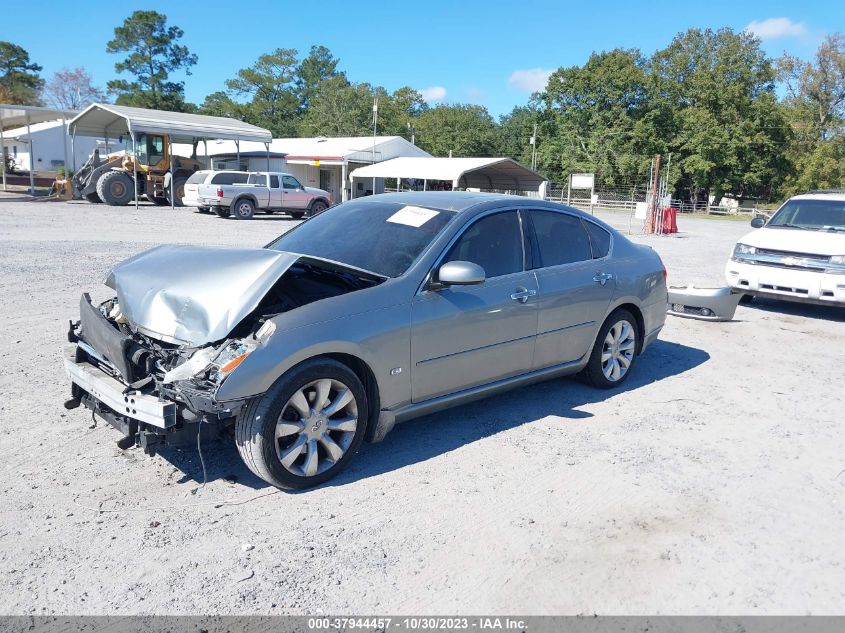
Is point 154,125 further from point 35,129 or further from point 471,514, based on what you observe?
point 35,129

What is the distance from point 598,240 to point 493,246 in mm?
1398

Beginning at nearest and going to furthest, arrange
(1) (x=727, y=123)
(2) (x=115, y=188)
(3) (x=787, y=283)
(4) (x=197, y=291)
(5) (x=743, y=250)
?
(4) (x=197, y=291), (3) (x=787, y=283), (5) (x=743, y=250), (2) (x=115, y=188), (1) (x=727, y=123)

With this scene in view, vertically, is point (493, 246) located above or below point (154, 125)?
below

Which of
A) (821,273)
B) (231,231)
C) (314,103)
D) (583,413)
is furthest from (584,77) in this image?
(583,413)

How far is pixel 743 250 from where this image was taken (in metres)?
10.0

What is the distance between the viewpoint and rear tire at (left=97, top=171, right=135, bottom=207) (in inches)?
1061

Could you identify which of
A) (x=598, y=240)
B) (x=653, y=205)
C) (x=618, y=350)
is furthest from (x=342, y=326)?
(x=653, y=205)

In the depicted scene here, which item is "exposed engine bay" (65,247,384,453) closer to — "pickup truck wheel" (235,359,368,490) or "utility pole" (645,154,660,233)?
"pickup truck wheel" (235,359,368,490)

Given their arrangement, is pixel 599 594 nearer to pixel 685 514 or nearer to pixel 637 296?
pixel 685 514

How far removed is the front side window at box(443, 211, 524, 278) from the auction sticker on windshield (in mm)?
328

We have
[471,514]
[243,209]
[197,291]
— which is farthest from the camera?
[243,209]

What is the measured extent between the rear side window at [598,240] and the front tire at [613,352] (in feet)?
1.74

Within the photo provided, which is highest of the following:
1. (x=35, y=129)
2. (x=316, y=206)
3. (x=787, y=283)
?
(x=35, y=129)

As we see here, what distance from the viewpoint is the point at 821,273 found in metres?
9.09
